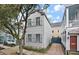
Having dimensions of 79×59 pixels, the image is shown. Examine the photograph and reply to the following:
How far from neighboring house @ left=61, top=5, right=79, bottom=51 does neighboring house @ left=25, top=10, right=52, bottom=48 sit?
0.65 feet

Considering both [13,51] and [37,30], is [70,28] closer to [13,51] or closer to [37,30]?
[37,30]

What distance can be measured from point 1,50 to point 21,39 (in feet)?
0.98

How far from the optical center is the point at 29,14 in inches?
98.9

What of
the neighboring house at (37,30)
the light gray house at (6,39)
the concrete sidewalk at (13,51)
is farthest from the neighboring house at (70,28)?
the light gray house at (6,39)

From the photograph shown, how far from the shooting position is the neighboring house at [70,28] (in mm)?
2465

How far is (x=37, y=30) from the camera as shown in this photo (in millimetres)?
2492

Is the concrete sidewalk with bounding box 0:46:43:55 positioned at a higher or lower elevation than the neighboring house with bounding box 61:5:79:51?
lower

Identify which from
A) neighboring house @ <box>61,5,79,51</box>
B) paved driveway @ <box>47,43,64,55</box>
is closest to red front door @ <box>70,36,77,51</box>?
neighboring house @ <box>61,5,79,51</box>

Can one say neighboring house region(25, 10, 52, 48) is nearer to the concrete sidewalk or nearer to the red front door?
the concrete sidewalk

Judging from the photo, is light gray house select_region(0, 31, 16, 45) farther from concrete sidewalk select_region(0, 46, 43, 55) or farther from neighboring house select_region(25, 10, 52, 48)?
neighboring house select_region(25, 10, 52, 48)

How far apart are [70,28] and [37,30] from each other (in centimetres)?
42

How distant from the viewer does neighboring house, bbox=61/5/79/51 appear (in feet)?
8.09

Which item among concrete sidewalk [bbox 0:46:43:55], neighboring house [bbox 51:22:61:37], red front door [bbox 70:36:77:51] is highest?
neighboring house [bbox 51:22:61:37]

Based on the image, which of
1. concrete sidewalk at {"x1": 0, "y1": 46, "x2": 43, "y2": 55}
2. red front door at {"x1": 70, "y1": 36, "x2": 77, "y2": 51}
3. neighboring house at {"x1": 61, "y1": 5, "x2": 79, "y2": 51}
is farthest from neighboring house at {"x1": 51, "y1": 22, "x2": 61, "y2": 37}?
concrete sidewalk at {"x1": 0, "y1": 46, "x2": 43, "y2": 55}
